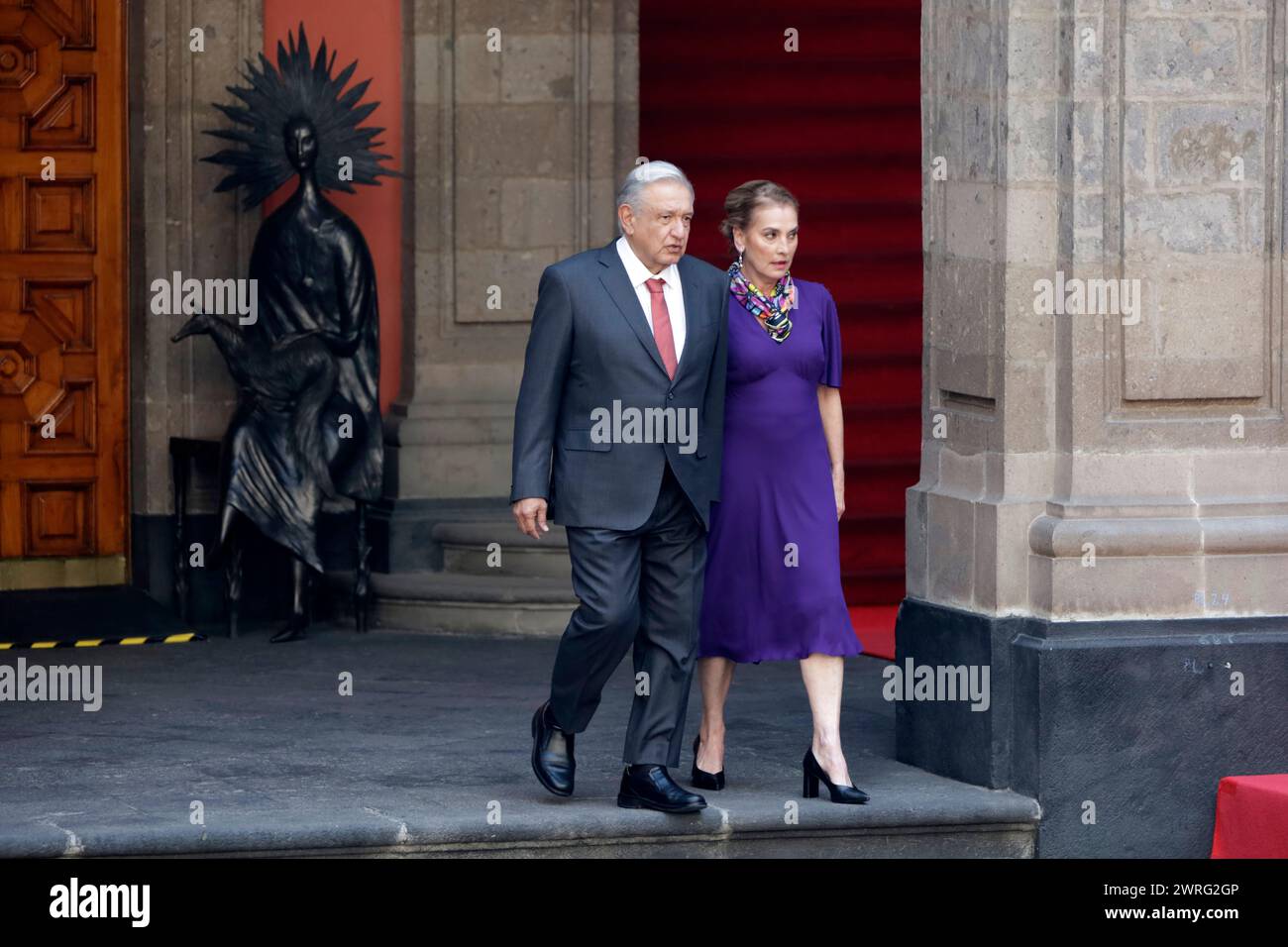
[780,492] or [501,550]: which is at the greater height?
[780,492]

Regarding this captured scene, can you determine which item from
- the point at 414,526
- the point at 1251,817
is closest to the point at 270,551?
the point at 414,526

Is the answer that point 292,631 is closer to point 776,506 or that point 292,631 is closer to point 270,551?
point 270,551

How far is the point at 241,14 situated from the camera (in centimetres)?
1227

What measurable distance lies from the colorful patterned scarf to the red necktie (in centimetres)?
31

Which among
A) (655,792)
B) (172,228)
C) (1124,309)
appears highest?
(172,228)

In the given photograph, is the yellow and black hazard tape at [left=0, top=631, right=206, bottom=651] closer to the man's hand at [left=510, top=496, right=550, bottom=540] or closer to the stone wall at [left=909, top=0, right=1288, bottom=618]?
the man's hand at [left=510, top=496, right=550, bottom=540]

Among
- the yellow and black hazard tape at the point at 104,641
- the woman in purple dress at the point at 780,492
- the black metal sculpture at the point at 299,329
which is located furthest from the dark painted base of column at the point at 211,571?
the woman in purple dress at the point at 780,492

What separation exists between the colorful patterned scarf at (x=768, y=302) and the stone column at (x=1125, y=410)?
0.72m

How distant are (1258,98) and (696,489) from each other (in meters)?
2.22

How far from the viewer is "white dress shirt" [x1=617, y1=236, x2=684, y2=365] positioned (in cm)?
798

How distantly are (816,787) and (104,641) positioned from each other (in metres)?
4.28

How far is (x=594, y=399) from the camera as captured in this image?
7.92m
